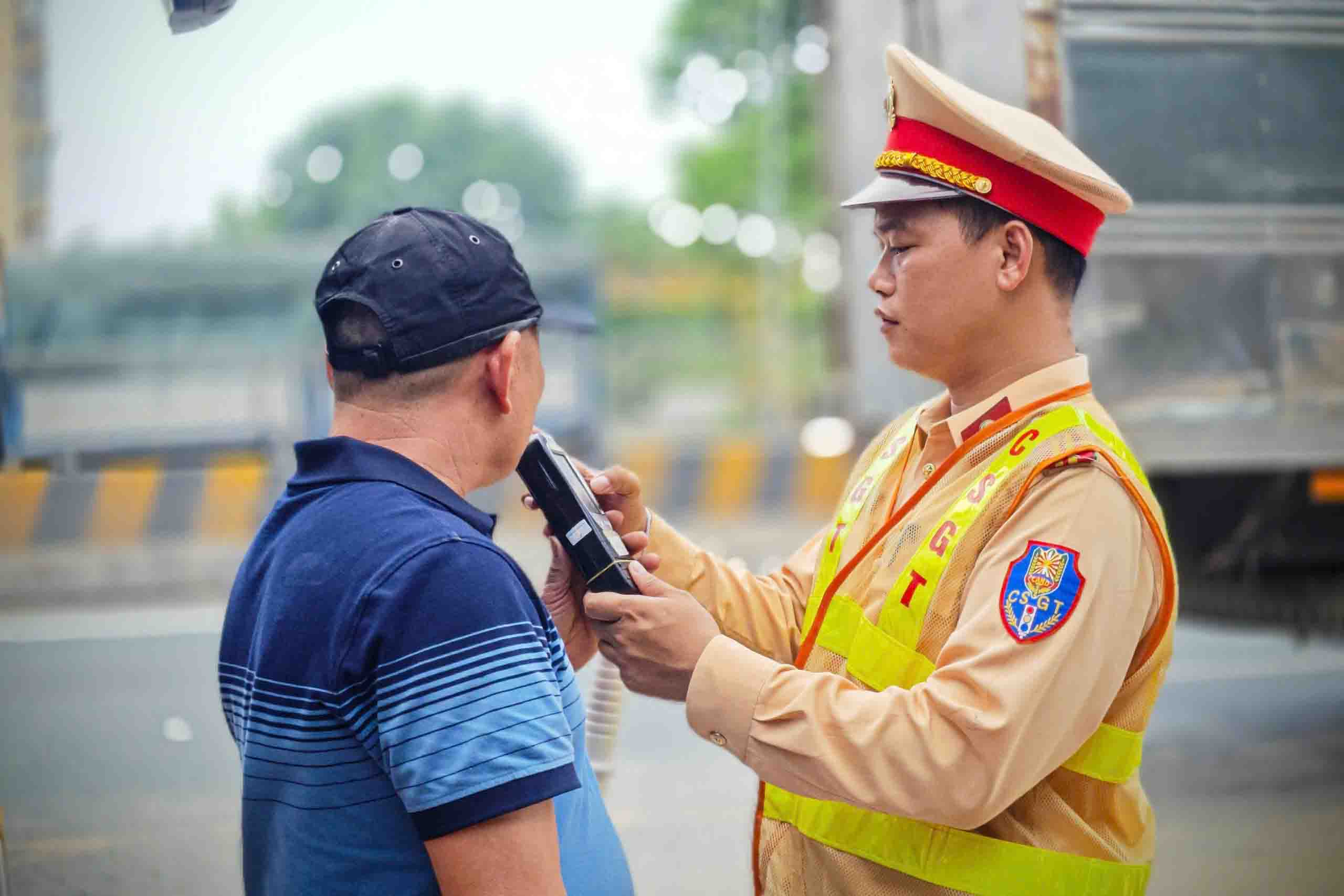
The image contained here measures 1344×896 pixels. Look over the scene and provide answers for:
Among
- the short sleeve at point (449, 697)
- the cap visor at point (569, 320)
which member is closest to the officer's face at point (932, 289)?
the short sleeve at point (449, 697)

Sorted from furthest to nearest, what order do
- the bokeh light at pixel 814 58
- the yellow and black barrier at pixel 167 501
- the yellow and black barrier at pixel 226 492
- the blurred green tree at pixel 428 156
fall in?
1. the blurred green tree at pixel 428 156
2. the yellow and black barrier at pixel 167 501
3. the bokeh light at pixel 814 58
4. the yellow and black barrier at pixel 226 492

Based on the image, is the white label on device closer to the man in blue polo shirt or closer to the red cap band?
the man in blue polo shirt

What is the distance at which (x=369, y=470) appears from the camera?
4.58 ft

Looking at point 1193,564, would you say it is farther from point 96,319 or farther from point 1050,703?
point 96,319

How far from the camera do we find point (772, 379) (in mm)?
26531

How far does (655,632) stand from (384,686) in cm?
47

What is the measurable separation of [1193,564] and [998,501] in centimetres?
426

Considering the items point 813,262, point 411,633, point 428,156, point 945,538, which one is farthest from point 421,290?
point 428,156

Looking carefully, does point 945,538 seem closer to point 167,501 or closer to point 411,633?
point 411,633

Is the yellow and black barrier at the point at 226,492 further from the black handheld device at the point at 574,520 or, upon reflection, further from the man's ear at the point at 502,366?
the man's ear at the point at 502,366

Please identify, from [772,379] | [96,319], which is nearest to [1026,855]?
[96,319]

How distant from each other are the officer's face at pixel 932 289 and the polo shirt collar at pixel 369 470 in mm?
696

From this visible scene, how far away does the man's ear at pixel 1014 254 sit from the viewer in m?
1.71

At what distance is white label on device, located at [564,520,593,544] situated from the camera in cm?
171
